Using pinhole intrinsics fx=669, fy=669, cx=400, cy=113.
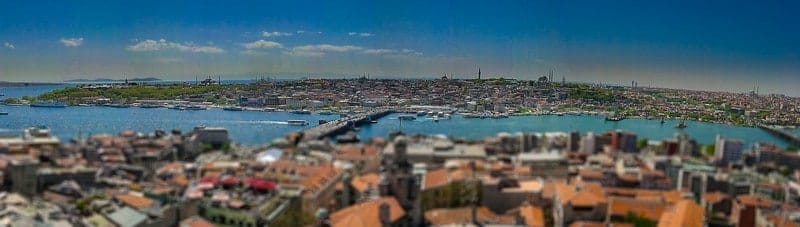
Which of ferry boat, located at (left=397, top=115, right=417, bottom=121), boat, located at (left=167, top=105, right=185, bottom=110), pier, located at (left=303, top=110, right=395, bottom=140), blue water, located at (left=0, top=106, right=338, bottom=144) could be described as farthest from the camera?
boat, located at (left=167, top=105, right=185, bottom=110)

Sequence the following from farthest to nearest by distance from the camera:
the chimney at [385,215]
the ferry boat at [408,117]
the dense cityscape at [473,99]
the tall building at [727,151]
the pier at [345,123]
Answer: the dense cityscape at [473,99]
the ferry boat at [408,117]
the pier at [345,123]
the tall building at [727,151]
the chimney at [385,215]

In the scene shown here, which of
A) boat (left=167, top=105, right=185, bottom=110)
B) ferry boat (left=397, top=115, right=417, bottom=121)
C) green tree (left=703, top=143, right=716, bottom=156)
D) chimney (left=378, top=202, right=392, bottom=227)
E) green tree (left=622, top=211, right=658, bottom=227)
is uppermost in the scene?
green tree (left=703, top=143, right=716, bottom=156)

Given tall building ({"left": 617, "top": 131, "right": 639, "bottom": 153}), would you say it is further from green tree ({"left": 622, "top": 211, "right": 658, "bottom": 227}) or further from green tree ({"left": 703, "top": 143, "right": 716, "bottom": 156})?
green tree ({"left": 622, "top": 211, "right": 658, "bottom": 227})

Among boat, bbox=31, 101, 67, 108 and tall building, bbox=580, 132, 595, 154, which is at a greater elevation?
tall building, bbox=580, 132, 595, 154

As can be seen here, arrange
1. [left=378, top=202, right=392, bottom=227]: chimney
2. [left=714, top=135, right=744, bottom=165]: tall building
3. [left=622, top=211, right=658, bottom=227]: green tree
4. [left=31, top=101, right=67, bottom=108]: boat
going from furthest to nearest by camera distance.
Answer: [left=31, top=101, right=67, bottom=108]: boat, [left=714, top=135, right=744, bottom=165]: tall building, [left=622, top=211, right=658, bottom=227]: green tree, [left=378, top=202, right=392, bottom=227]: chimney

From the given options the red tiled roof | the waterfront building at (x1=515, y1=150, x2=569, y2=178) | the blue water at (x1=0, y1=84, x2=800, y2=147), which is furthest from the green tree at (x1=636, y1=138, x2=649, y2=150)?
the red tiled roof

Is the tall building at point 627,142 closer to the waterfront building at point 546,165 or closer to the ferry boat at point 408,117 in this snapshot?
the waterfront building at point 546,165

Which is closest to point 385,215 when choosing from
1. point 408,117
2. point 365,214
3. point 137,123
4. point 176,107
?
point 365,214

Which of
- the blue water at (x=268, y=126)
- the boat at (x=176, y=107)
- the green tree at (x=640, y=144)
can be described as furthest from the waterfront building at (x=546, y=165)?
the boat at (x=176, y=107)

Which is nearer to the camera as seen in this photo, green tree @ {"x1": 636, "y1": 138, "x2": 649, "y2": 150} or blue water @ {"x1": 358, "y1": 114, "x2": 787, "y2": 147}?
green tree @ {"x1": 636, "y1": 138, "x2": 649, "y2": 150}

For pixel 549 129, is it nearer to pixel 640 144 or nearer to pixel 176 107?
pixel 640 144

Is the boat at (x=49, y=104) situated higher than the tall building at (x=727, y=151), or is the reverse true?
the tall building at (x=727, y=151)
